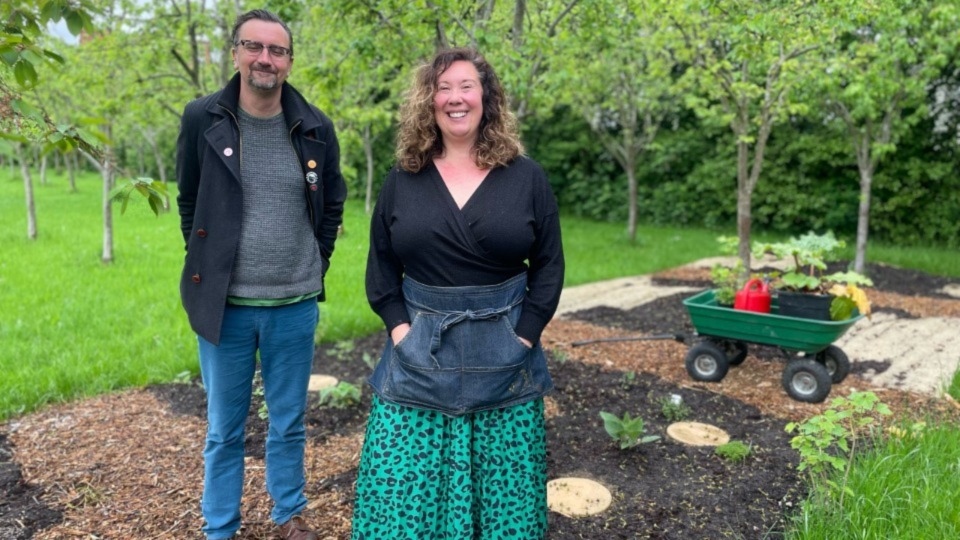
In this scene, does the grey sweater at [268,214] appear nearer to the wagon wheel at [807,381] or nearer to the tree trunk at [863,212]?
the wagon wheel at [807,381]

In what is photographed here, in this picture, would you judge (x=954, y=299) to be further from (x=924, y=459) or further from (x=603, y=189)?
(x=603, y=189)

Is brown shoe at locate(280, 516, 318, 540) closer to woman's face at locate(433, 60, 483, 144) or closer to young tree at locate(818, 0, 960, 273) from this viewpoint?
woman's face at locate(433, 60, 483, 144)

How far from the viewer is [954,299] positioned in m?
7.90

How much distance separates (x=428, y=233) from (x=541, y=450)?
33.7 inches

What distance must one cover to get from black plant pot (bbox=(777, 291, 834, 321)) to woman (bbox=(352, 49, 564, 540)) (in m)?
2.77

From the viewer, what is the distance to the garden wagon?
13.9 ft

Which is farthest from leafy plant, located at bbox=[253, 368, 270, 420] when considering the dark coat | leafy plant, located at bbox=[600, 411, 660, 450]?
leafy plant, located at bbox=[600, 411, 660, 450]

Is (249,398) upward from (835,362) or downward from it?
upward

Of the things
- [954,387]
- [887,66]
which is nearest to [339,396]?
A: [954,387]

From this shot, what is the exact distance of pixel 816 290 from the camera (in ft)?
14.5

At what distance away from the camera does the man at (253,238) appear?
90.5 inches

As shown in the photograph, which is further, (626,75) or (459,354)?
(626,75)

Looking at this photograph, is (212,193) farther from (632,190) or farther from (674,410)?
(632,190)

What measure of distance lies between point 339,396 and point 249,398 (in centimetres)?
144
